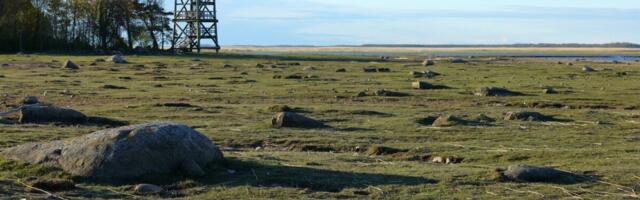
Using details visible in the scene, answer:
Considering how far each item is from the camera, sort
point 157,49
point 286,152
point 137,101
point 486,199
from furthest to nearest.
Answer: point 157,49 → point 137,101 → point 286,152 → point 486,199

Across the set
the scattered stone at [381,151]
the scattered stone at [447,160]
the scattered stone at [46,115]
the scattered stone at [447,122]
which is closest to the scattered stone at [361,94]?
the scattered stone at [447,122]

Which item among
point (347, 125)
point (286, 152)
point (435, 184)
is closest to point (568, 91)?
point (347, 125)

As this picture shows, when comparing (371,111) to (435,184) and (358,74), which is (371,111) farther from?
(358,74)

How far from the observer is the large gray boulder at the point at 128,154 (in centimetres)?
1375

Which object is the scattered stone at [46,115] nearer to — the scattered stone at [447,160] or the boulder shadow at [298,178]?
the boulder shadow at [298,178]

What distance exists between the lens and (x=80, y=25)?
8988 centimetres

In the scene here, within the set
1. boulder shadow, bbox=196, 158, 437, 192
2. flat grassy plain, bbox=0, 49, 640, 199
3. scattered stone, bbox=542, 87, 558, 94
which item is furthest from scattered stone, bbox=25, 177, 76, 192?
scattered stone, bbox=542, 87, 558, 94

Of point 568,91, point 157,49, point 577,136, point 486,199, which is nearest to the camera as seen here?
point 486,199

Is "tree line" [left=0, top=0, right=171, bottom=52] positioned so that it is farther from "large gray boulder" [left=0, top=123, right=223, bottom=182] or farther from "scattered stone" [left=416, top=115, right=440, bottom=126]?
"large gray boulder" [left=0, top=123, right=223, bottom=182]

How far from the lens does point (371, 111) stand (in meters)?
27.1

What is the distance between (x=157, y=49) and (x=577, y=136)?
7494 centimetres

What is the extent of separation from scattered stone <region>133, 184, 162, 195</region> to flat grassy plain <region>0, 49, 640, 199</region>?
0.13 m

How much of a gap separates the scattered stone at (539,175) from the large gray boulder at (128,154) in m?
4.56

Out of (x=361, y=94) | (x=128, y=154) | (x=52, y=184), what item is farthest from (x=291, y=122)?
(x=361, y=94)
